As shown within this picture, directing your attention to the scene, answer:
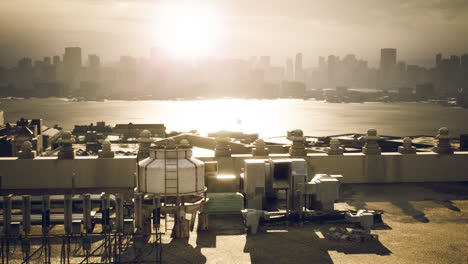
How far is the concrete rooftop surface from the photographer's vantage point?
13.6 m

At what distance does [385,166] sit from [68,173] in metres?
15.7

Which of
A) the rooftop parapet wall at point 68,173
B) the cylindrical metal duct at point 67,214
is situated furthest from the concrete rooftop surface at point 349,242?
the rooftop parapet wall at point 68,173

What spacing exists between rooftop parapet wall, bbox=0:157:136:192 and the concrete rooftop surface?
6702 millimetres

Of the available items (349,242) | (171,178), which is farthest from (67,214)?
(349,242)

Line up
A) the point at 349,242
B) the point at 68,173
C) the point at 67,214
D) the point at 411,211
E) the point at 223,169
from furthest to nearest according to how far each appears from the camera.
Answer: the point at 223,169 → the point at 68,173 → the point at 411,211 → the point at 349,242 → the point at 67,214

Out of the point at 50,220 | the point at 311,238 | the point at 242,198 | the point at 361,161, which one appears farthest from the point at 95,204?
the point at 361,161

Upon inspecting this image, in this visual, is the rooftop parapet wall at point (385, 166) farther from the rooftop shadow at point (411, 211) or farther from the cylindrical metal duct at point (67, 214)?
the cylindrical metal duct at point (67, 214)

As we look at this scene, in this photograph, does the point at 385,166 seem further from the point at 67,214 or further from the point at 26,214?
the point at 26,214

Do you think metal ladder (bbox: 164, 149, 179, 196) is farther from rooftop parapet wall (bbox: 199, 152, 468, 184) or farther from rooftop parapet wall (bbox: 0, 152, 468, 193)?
rooftop parapet wall (bbox: 199, 152, 468, 184)

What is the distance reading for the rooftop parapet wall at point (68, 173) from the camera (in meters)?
22.1

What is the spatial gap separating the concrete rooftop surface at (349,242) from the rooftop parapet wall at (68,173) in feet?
22.0

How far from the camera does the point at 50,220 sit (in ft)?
49.7

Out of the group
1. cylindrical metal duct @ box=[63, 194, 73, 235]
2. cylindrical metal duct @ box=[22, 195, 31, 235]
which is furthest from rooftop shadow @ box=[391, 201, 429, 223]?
cylindrical metal duct @ box=[22, 195, 31, 235]

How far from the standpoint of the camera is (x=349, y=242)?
598 inches
